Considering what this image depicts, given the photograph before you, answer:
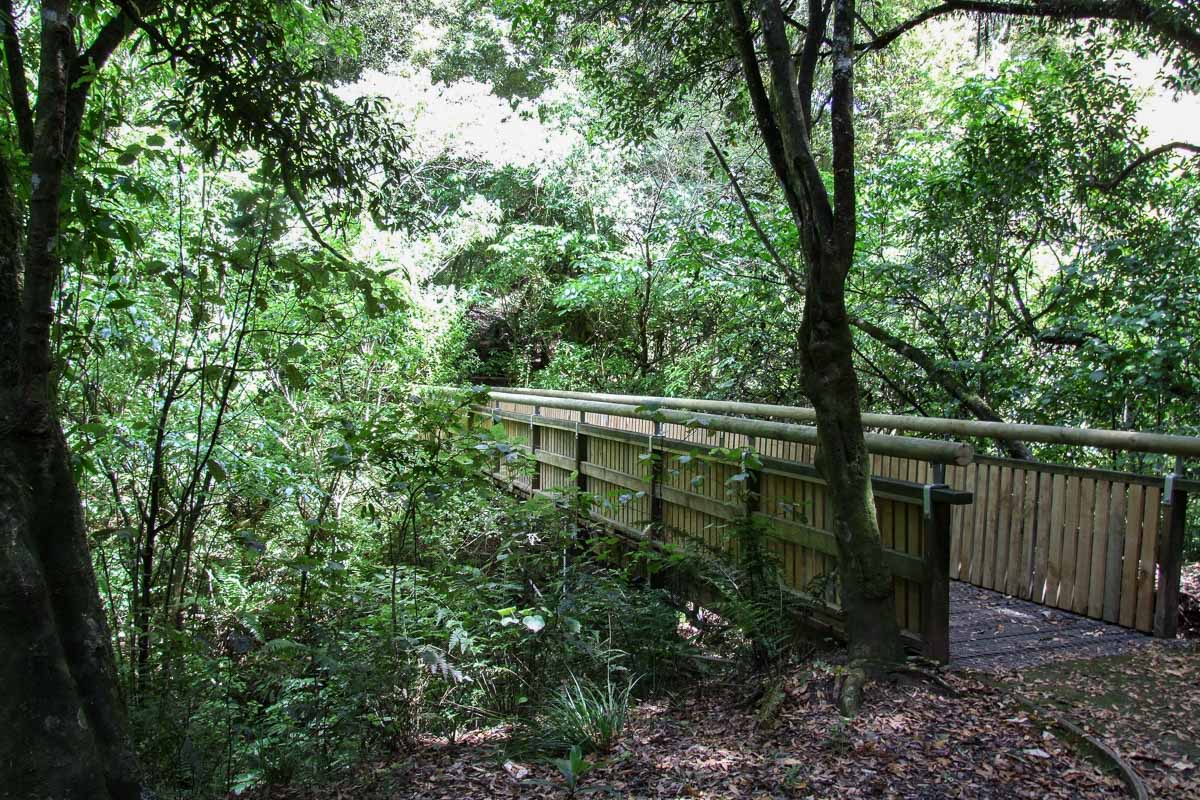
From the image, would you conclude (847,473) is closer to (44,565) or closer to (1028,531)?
(1028,531)

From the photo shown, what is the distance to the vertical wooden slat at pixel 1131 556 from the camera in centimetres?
434

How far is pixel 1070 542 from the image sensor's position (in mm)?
4734

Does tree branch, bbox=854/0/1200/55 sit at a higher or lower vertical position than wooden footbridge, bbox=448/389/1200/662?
higher

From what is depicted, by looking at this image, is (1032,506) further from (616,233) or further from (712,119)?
(712,119)

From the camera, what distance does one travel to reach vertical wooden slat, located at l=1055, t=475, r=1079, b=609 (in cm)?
471

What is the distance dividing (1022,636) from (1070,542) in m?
0.70

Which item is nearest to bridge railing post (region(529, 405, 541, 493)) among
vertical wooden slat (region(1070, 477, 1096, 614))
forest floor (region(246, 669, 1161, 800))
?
forest floor (region(246, 669, 1161, 800))

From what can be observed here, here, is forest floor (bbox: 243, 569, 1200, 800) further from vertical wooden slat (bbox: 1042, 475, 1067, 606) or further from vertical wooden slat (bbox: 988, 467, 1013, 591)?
vertical wooden slat (bbox: 988, 467, 1013, 591)

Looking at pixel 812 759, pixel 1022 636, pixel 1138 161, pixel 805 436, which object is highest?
pixel 1138 161

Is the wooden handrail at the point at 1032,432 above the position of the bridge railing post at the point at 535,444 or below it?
above

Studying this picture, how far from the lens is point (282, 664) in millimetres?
4555

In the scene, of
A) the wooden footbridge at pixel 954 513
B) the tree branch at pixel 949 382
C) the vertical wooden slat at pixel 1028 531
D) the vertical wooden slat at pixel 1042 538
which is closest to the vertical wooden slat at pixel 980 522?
the wooden footbridge at pixel 954 513

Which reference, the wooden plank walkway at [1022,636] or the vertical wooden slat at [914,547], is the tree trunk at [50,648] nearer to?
the vertical wooden slat at [914,547]

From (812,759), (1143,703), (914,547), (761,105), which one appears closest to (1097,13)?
(761,105)
